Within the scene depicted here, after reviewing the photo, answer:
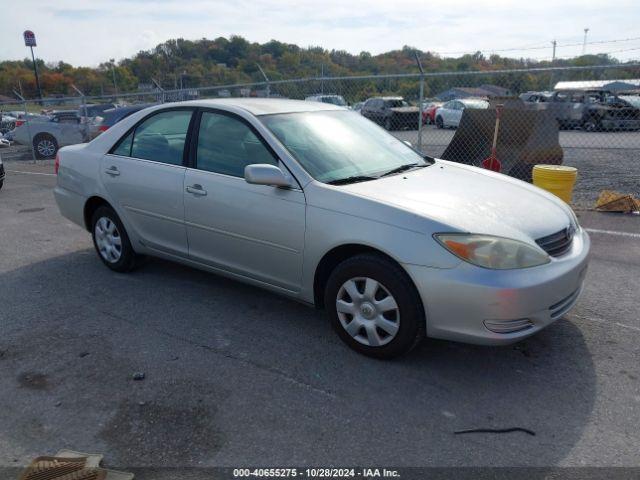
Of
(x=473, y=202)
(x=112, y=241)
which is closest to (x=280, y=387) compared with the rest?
(x=473, y=202)

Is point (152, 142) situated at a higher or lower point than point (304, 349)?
higher

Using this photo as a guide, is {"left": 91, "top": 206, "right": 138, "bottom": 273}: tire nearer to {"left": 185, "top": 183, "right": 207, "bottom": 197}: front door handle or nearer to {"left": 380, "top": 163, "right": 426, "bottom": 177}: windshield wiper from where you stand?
{"left": 185, "top": 183, "right": 207, "bottom": 197}: front door handle

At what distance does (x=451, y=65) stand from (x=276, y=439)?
46.6 feet

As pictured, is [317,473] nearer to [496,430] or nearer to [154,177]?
[496,430]

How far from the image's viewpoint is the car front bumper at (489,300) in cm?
297

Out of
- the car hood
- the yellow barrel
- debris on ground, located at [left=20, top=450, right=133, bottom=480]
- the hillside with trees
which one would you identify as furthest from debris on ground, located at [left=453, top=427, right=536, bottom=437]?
the hillside with trees

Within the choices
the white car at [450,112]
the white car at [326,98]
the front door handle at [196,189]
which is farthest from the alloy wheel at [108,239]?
the white car at [450,112]

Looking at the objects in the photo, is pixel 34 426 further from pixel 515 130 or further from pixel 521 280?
pixel 515 130

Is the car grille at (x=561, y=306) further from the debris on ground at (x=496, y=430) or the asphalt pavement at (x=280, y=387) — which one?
the debris on ground at (x=496, y=430)

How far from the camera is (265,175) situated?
11.6ft

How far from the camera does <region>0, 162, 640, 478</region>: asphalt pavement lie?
264 centimetres

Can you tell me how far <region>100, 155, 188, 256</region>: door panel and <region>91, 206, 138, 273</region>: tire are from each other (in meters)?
0.23

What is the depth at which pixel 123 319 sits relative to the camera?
4160mm

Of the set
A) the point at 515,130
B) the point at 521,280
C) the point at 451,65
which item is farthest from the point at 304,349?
the point at 451,65
